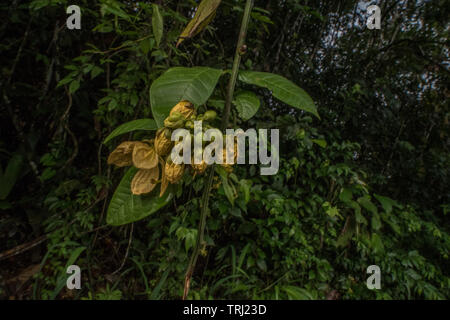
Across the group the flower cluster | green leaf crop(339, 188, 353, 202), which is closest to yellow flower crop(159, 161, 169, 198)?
the flower cluster

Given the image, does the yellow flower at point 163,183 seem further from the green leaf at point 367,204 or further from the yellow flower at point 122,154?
the green leaf at point 367,204

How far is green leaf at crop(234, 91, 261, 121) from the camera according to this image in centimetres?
29

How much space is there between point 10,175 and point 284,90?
4.21ft

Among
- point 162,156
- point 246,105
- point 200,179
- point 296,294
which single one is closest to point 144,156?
point 162,156

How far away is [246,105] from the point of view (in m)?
0.29

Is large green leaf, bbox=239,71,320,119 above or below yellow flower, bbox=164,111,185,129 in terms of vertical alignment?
above

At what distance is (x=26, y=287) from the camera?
957 mm

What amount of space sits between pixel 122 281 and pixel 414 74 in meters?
2.08

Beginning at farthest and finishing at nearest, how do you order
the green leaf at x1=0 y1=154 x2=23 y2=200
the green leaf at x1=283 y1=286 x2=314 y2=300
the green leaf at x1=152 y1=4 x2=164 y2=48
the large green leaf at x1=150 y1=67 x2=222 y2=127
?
the green leaf at x1=0 y1=154 x2=23 y2=200 < the green leaf at x1=283 y1=286 x2=314 y2=300 < the green leaf at x1=152 y1=4 x2=164 y2=48 < the large green leaf at x1=150 y1=67 x2=222 y2=127

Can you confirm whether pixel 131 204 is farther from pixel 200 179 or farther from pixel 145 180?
pixel 200 179

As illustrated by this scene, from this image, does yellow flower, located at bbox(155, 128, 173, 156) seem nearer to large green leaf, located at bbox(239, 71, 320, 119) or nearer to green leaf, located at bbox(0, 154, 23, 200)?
large green leaf, located at bbox(239, 71, 320, 119)

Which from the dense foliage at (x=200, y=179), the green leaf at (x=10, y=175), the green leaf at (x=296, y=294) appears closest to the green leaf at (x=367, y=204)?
the dense foliage at (x=200, y=179)

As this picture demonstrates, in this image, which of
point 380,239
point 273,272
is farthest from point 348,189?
point 273,272

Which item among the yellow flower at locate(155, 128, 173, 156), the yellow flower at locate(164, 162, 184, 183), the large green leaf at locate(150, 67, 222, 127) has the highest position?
the large green leaf at locate(150, 67, 222, 127)
